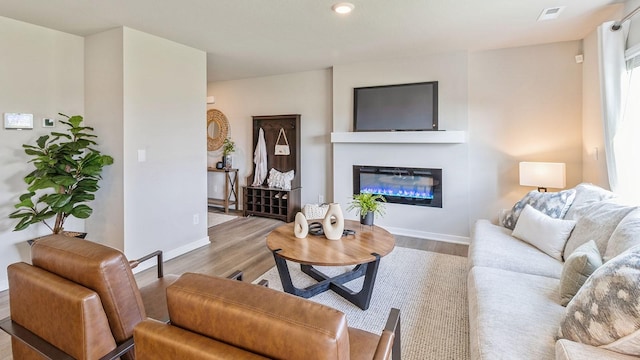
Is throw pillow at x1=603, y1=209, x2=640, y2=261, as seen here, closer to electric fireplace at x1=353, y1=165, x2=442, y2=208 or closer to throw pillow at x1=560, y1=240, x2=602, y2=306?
throw pillow at x1=560, y1=240, x2=602, y2=306

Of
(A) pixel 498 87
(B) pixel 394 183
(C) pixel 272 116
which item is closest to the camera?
(A) pixel 498 87

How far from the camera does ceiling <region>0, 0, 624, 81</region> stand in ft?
8.57

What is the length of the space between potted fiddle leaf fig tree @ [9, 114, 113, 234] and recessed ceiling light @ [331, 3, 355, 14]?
98.6 inches

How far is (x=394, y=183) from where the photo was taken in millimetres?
4516

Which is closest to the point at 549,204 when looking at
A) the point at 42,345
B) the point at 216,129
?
the point at 42,345

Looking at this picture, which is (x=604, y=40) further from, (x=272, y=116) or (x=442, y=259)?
(x=272, y=116)

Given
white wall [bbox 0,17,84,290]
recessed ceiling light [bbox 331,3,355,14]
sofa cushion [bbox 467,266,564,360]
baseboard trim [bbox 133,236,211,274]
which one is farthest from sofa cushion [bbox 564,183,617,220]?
white wall [bbox 0,17,84,290]

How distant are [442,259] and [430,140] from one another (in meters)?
1.53

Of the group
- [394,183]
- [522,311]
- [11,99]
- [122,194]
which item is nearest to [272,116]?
[394,183]

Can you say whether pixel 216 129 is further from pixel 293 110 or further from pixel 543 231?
pixel 543 231

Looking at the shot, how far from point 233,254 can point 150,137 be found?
157 cm

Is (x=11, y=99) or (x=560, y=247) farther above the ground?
(x=11, y=99)

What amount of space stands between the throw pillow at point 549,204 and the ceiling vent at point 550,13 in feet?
5.22

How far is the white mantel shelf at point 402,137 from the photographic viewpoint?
3996mm
